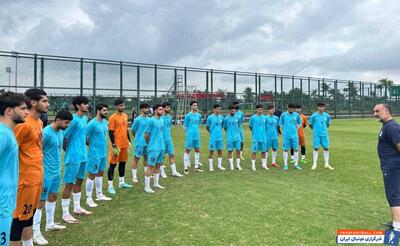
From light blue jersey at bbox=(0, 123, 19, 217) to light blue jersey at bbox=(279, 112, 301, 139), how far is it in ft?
36.0

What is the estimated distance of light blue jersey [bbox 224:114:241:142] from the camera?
12469 mm

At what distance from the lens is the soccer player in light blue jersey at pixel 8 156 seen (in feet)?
10.3

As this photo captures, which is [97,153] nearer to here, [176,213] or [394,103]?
[176,213]

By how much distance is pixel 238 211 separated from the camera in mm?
7082

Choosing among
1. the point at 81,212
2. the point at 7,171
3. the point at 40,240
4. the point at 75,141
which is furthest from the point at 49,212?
the point at 7,171

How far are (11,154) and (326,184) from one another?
340 inches

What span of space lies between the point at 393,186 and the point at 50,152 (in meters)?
5.57

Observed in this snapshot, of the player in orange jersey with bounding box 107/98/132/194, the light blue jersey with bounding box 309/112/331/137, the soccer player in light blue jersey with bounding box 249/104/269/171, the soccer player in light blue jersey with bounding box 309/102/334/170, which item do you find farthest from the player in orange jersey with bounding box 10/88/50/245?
the light blue jersey with bounding box 309/112/331/137

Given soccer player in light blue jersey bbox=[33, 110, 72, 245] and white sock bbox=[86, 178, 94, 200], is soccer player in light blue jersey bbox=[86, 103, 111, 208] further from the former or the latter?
soccer player in light blue jersey bbox=[33, 110, 72, 245]

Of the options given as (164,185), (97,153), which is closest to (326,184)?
(164,185)

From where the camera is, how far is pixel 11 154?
3260mm

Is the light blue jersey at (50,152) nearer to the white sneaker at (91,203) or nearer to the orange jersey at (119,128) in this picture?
the white sneaker at (91,203)

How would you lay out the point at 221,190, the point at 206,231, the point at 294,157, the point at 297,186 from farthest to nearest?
the point at 294,157
the point at 297,186
the point at 221,190
the point at 206,231

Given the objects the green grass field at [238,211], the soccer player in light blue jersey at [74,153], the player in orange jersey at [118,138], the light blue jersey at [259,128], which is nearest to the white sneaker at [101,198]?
the green grass field at [238,211]
